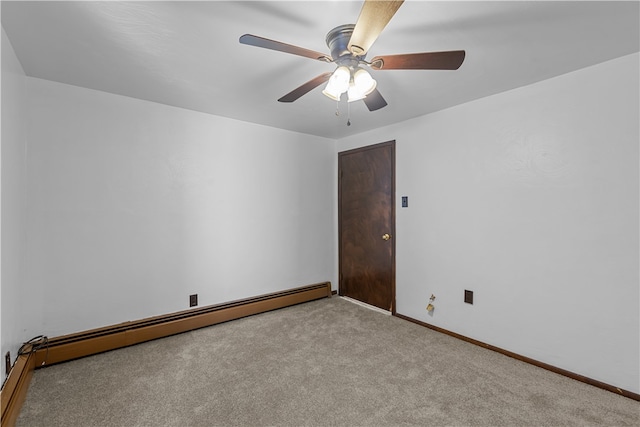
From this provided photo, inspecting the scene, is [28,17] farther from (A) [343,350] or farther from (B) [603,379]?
(B) [603,379]

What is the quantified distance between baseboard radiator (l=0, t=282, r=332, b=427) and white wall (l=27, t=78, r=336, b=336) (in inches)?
3.3

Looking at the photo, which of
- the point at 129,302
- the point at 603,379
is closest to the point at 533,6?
the point at 603,379

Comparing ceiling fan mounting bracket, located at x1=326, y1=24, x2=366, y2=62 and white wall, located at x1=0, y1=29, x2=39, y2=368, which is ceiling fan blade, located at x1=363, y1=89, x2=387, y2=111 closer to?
ceiling fan mounting bracket, located at x1=326, y1=24, x2=366, y2=62

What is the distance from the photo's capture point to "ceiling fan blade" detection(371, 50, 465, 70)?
1384 mm

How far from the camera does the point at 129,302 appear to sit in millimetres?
2617

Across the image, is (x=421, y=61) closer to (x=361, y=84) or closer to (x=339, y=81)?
(x=361, y=84)

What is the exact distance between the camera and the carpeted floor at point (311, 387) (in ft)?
5.51

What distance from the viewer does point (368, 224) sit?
3652 mm

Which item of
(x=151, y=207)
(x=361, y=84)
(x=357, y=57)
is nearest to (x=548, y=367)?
(x=361, y=84)

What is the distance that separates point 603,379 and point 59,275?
4.10 m

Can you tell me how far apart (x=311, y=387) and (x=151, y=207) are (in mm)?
2120

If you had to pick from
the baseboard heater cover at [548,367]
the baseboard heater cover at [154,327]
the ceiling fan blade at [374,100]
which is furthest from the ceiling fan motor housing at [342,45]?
the baseboard heater cover at [154,327]

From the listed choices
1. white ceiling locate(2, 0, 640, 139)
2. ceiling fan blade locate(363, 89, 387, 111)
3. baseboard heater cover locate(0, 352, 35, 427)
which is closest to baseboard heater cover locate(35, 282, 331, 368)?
baseboard heater cover locate(0, 352, 35, 427)

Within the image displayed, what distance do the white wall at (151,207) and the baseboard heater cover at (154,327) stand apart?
81 mm
